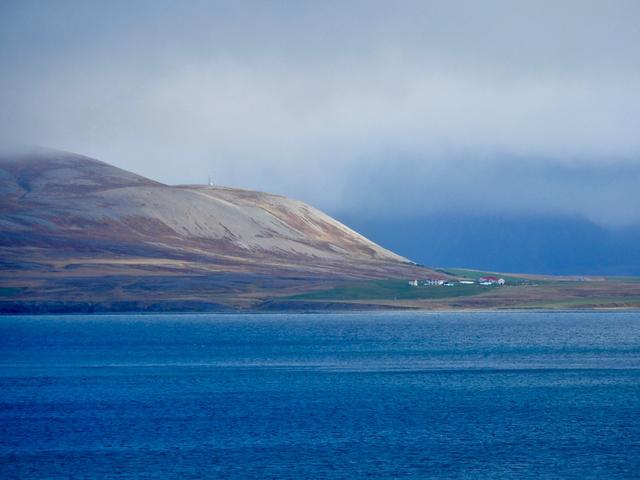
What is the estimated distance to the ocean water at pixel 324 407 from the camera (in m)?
39.7

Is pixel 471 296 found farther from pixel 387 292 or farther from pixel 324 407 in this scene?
pixel 324 407

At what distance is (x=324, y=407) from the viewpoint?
5381 centimetres

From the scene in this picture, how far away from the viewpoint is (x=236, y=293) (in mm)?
160125

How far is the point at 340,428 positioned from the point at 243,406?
8.67 m

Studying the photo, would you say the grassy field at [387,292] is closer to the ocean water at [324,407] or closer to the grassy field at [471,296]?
the grassy field at [471,296]

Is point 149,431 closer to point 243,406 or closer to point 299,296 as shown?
point 243,406

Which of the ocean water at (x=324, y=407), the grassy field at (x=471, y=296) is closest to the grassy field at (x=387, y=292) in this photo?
the grassy field at (x=471, y=296)

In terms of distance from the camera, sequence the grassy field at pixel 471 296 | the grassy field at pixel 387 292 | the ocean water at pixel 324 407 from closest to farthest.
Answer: the ocean water at pixel 324 407 → the grassy field at pixel 471 296 → the grassy field at pixel 387 292

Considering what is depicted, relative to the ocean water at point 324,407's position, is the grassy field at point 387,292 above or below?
above

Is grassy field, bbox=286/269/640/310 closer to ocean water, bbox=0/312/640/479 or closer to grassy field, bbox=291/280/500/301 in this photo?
grassy field, bbox=291/280/500/301

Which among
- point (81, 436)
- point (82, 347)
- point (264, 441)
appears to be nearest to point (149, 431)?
point (81, 436)

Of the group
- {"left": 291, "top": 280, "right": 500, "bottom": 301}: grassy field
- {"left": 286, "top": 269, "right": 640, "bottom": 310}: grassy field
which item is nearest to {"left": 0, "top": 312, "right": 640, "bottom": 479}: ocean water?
{"left": 286, "top": 269, "right": 640, "bottom": 310}: grassy field

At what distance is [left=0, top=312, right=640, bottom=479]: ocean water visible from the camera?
39.7m

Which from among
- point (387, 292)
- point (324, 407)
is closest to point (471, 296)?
point (387, 292)
